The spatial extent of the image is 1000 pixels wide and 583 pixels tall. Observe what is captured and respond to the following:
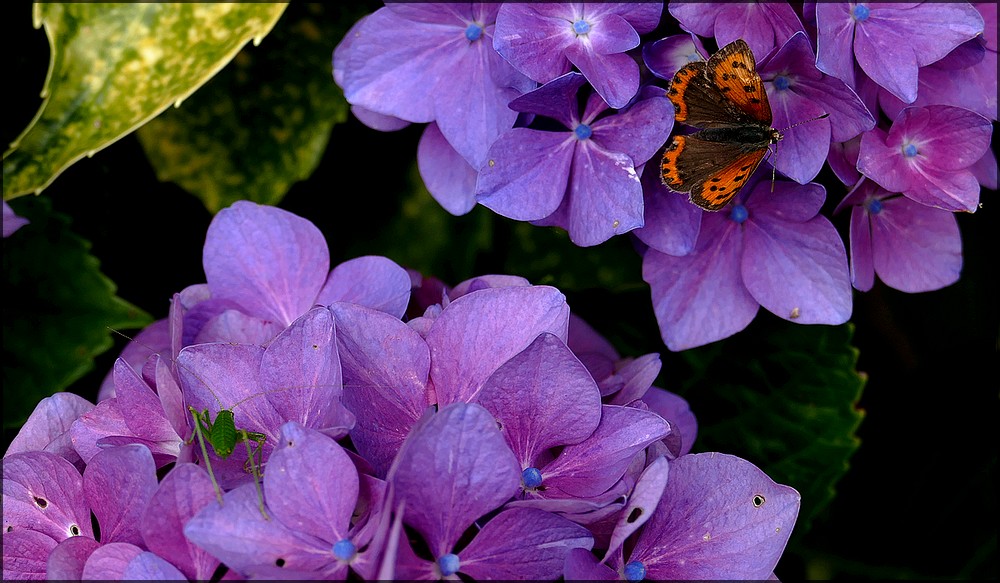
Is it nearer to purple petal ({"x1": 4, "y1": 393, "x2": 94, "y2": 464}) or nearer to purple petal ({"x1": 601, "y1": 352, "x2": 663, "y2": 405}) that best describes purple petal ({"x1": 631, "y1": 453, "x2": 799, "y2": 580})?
purple petal ({"x1": 601, "y1": 352, "x2": 663, "y2": 405})

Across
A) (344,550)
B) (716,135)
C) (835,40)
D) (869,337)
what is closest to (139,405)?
(344,550)

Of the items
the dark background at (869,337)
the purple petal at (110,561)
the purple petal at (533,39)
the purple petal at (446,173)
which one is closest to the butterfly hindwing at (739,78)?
the purple petal at (533,39)

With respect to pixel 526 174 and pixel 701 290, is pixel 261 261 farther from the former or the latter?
pixel 701 290

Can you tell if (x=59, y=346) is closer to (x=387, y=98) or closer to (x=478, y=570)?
(x=387, y=98)

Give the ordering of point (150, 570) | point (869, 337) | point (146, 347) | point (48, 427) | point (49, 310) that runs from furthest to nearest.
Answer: point (869, 337), point (49, 310), point (146, 347), point (48, 427), point (150, 570)

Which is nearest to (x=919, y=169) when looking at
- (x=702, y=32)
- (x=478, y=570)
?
(x=702, y=32)

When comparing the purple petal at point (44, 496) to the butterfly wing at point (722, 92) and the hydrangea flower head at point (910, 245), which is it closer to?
the butterfly wing at point (722, 92)

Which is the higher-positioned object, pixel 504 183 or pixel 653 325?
pixel 504 183
